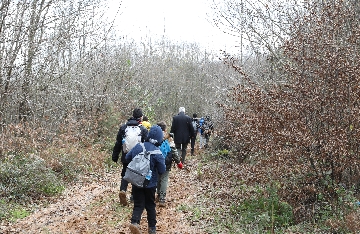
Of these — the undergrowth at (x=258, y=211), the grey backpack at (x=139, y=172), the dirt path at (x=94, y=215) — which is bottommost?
the dirt path at (x=94, y=215)

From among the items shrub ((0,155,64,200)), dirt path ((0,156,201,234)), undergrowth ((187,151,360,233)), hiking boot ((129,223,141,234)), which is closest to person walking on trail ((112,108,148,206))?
dirt path ((0,156,201,234))

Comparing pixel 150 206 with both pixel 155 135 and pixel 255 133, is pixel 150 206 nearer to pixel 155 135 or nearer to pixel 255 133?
pixel 155 135

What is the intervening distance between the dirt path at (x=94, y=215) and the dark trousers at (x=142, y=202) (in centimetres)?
55

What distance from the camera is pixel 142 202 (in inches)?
285

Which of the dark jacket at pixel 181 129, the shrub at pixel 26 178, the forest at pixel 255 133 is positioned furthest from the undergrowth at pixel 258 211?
the shrub at pixel 26 178

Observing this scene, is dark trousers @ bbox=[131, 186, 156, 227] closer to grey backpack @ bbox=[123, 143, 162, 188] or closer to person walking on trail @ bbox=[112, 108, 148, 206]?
grey backpack @ bbox=[123, 143, 162, 188]

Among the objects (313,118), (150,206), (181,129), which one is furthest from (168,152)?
(181,129)

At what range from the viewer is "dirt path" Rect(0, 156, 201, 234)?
7887mm

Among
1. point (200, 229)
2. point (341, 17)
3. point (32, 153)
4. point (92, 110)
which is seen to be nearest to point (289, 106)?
point (341, 17)

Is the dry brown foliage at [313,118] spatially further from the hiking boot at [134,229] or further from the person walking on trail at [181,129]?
the person walking on trail at [181,129]

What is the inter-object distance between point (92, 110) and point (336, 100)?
12.9 meters

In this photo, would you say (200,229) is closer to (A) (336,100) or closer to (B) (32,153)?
(A) (336,100)

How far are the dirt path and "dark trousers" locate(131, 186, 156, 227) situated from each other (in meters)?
0.55

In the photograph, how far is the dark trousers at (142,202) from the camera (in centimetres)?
711
